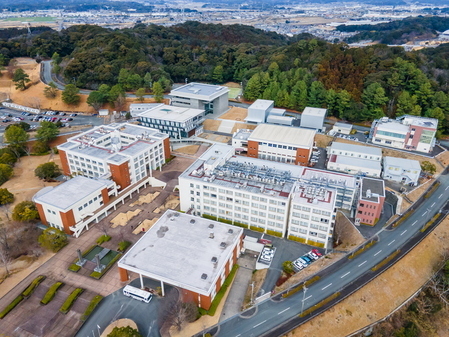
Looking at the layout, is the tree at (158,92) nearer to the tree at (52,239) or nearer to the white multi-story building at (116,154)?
the white multi-story building at (116,154)

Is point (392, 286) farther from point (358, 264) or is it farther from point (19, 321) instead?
point (19, 321)

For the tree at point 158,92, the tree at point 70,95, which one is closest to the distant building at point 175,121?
A: the tree at point 158,92

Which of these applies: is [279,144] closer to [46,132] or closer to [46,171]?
[46,171]

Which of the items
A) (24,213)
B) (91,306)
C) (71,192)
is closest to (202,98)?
(71,192)

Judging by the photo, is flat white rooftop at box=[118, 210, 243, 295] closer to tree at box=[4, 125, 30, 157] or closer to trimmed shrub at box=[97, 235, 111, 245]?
trimmed shrub at box=[97, 235, 111, 245]

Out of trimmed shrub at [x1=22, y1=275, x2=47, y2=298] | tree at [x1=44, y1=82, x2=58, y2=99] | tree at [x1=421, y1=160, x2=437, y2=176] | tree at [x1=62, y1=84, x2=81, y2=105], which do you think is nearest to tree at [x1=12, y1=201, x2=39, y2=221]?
trimmed shrub at [x1=22, y1=275, x2=47, y2=298]
